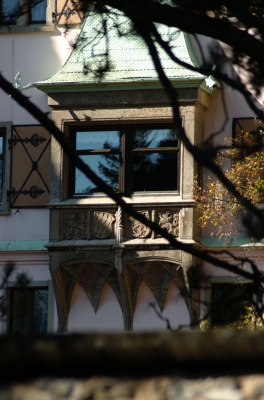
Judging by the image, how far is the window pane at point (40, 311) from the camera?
1631cm

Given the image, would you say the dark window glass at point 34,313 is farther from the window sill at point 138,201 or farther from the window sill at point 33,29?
the window sill at point 33,29

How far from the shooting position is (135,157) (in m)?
15.9

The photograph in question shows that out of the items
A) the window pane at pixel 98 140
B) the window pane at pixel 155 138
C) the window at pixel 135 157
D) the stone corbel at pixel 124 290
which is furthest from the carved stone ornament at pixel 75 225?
the window pane at pixel 155 138

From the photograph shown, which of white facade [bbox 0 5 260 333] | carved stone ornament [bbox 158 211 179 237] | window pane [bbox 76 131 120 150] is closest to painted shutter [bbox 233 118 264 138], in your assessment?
white facade [bbox 0 5 260 333]

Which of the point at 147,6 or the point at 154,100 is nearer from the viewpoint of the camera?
the point at 147,6

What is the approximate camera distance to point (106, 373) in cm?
276

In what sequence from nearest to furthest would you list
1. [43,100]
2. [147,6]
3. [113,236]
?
[147,6] → [113,236] → [43,100]

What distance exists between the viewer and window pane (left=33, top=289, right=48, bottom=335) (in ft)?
53.5

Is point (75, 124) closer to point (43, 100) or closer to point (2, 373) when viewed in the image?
point (43, 100)

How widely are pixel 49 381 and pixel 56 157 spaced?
13.6 metres

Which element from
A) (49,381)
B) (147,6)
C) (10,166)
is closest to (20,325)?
(10,166)

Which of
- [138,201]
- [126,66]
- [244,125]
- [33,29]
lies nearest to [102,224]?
[138,201]

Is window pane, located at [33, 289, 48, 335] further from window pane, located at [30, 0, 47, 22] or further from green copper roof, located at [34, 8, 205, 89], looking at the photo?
window pane, located at [30, 0, 47, 22]

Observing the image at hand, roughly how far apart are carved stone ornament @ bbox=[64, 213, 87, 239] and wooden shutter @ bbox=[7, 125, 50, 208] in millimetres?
700
